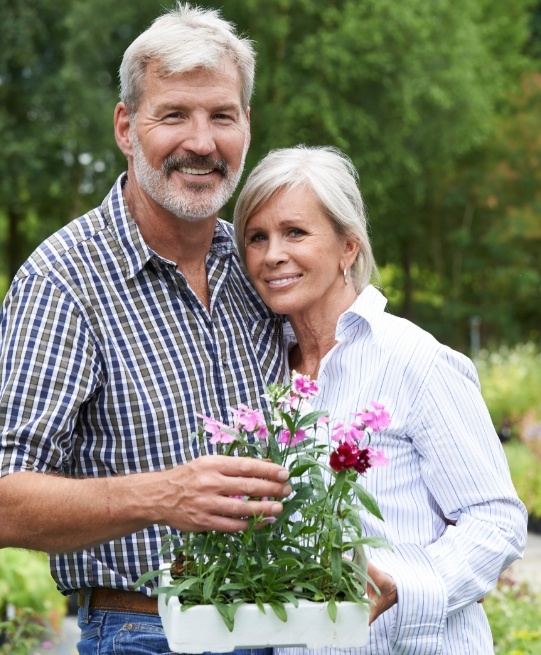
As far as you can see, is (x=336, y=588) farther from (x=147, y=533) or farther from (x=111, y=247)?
(x=111, y=247)

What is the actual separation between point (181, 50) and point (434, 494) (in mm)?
1246

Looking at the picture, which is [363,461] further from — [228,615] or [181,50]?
[181,50]

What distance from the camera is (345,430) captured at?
2176mm

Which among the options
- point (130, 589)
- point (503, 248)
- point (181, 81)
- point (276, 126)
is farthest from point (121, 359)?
point (503, 248)

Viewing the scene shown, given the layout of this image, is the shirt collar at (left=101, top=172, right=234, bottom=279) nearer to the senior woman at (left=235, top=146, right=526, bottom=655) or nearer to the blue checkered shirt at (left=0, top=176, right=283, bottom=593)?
the blue checkered shirt at (left=0, top=176, right=283, bottom=593)

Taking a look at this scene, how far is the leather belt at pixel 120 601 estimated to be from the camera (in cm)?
254

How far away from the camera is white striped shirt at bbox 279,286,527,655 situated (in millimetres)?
2559

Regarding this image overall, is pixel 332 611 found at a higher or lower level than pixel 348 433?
lower

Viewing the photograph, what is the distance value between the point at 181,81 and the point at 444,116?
876 inches

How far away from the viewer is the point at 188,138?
9.10ft

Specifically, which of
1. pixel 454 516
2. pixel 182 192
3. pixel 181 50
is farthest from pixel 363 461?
pixel 181 50

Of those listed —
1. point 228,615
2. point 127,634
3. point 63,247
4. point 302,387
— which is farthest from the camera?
point 63,247

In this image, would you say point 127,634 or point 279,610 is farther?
point 127,634

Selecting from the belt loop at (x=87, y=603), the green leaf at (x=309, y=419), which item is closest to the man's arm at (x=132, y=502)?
the green leaf at (x=309, y=419)
